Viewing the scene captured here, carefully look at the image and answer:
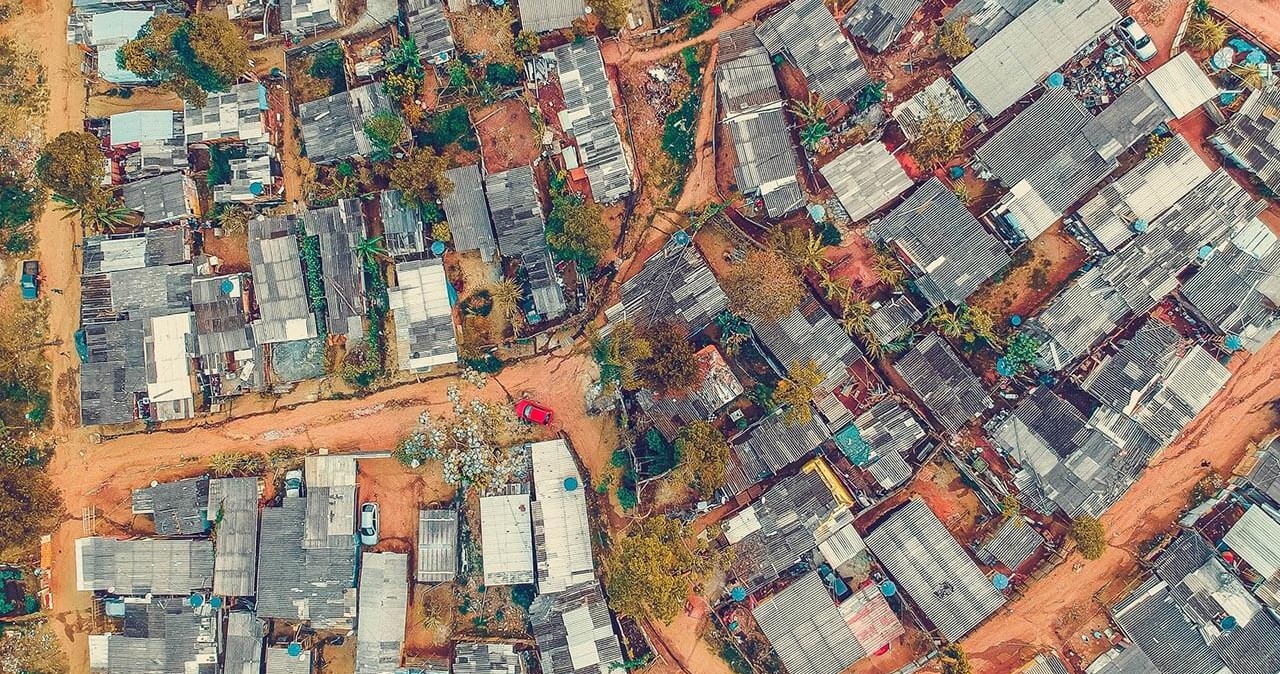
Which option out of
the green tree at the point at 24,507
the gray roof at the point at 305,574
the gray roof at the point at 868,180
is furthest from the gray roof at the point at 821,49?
the green tree at the point at 24,507

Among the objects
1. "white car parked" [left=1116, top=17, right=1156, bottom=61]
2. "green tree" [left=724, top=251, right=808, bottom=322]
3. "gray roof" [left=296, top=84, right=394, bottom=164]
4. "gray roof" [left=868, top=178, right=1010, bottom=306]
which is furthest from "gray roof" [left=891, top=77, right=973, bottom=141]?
"gray roof" [left=296, top=84, right=394, bottom=164]

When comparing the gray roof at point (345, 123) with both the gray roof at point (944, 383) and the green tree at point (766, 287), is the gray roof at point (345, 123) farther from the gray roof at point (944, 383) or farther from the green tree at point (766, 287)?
the gray roof at point (944, 383)

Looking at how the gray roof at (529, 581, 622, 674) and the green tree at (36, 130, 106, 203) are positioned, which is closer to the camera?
the green tree at (36, 130, 106, 203)

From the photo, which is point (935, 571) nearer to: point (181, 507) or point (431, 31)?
point (431, 31)

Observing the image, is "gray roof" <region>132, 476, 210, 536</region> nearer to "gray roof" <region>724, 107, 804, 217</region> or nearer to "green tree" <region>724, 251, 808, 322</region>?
"green tree" <region>724, 251, 808, 322</region>

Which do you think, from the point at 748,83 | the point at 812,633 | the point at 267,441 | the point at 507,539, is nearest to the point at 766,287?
the point at 748,83

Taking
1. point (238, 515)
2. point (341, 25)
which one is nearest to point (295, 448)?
point (238, 515)
